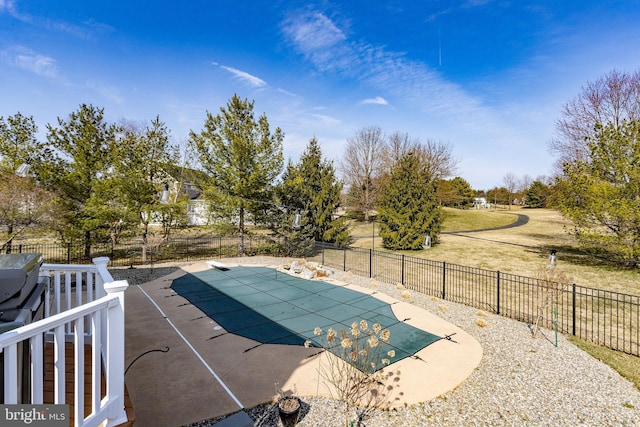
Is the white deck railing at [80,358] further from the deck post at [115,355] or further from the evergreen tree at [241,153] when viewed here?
the evergreen tree at [241,153]

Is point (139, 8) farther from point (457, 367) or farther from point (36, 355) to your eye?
point (457, 367)

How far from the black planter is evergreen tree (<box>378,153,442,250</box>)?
723 inches

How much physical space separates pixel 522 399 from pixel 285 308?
5.64 meters

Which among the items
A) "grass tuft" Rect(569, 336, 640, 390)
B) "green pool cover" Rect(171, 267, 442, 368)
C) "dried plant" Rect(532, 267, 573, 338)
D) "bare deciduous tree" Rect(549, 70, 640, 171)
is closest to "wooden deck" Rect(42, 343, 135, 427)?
"green pool cover" Rect(171, 267, 442, 368)

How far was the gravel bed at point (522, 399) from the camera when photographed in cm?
395

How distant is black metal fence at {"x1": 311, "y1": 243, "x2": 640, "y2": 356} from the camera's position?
689 cm

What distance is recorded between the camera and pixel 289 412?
11.7 feet

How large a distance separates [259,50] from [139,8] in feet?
17.5

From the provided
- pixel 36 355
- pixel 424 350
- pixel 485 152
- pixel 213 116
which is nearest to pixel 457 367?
pixel 424 350

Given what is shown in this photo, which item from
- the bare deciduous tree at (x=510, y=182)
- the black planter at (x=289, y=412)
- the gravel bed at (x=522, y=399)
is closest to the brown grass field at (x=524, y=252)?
the gravel bed at (x=522, y=399)

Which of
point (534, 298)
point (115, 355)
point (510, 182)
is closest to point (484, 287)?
point (534, 298)

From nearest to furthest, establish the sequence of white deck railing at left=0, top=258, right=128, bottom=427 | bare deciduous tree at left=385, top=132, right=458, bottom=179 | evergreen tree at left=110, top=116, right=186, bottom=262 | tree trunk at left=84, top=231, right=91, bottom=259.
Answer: white deck railing at left=0, top=258, right=128, bottom=427, evergreen tree at left=110, top=116, right=186, bottom=262, tree trunk at left=84, top=231, right=91, bottom=259, bare deciduous tree at left=385, top=132, right=458, bottom=179

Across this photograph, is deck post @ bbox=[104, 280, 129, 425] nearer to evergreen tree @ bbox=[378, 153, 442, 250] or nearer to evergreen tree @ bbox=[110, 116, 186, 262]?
evergreen tree @ bbox=[110, 116, 186, 262]

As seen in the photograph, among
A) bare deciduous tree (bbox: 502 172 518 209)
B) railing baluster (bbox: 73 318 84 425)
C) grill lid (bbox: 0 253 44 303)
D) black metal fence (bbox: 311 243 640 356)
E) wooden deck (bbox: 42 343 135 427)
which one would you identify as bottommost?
black metal fence (bbox: 311 243 640 356)
